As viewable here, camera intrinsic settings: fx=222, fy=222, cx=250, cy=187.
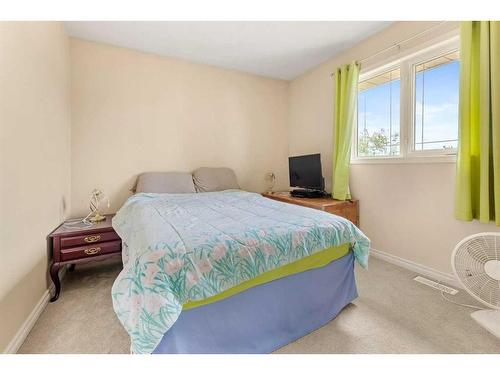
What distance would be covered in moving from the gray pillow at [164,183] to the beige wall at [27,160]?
76 cm

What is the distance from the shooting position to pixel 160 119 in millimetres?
2877

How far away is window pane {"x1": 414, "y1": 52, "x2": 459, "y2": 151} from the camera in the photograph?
1957 mm

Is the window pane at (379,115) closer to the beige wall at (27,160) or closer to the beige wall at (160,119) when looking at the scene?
the beige wall at (160,119)

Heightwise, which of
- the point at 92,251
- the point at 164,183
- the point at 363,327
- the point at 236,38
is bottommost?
the point at 363,327

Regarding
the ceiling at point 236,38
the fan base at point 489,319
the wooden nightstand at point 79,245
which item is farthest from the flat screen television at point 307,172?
the wooden nightstand at point 79,245

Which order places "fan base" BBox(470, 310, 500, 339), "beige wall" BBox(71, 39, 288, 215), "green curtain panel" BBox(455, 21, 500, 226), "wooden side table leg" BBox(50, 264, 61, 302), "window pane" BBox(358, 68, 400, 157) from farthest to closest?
"beige wall" BBox(71, 39, 288, 215)
"window pane" BBox(358, 68, 400, 157)
"wooden side table leg" BBox(50, 264, 61, 302)
"green curtain panel" BBox(455, 21, 500, 226)
"fan base" BBox(470, 310, 500, 339)

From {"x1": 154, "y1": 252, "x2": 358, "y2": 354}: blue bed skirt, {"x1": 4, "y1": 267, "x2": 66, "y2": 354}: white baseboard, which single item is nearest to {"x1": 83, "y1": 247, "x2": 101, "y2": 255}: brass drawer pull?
{"x1": 4, "y1": 267, "x2": 66, "y2": 354}: white baseboard

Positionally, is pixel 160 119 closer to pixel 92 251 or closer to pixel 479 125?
pixel 92 251

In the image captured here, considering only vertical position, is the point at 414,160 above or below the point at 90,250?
above

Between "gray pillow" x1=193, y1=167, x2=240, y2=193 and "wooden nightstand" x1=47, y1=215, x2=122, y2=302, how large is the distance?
1.15m

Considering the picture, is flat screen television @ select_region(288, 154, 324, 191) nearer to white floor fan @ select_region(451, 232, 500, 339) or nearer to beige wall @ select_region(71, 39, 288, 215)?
beige wall @ select_region(71, 39, 288, 215)

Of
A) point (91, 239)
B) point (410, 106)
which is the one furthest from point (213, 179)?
point (410, 106)

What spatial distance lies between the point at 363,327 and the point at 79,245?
2.27 m
